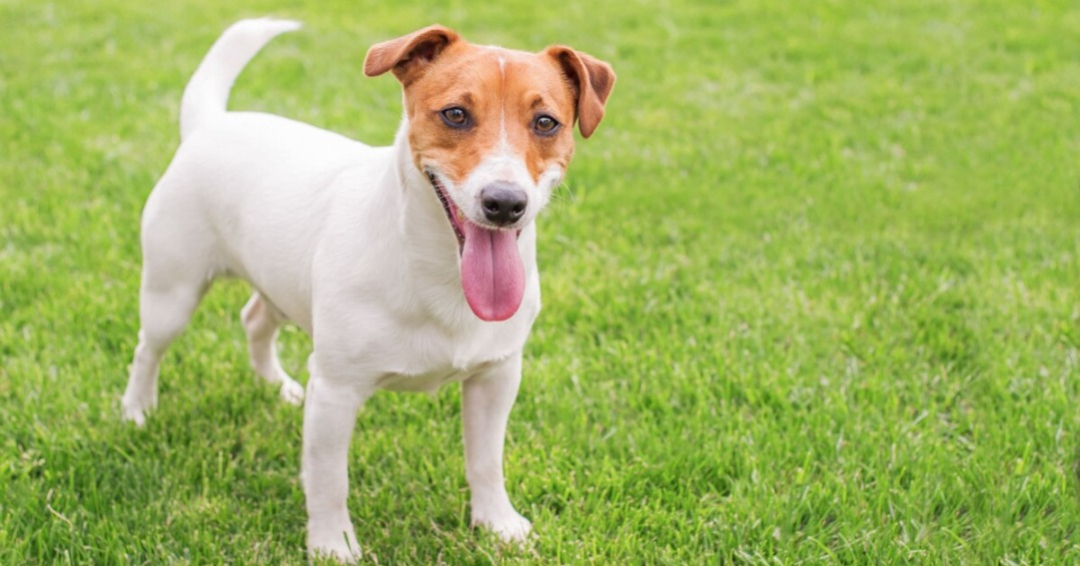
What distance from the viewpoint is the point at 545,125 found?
125 inches

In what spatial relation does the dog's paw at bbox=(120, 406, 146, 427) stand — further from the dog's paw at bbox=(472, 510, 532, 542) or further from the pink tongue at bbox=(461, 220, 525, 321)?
the pink tongue at bbox=(461, 220, 525, 321)

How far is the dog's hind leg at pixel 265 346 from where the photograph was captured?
15.0 feet

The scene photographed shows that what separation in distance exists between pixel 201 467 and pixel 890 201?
432 centimetres

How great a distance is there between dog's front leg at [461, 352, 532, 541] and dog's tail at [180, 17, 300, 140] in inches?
62.2

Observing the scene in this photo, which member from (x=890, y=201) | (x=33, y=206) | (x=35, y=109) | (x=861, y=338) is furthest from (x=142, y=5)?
(x=861, y=338)

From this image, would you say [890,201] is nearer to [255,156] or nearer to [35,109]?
[255,156]

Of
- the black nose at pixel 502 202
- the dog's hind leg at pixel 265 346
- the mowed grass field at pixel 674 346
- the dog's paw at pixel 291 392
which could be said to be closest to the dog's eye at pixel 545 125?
the black nose at pixel 502 202

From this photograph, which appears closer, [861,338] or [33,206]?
[861,338]

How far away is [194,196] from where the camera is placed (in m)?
3.89

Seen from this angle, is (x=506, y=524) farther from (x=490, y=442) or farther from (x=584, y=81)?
(x=584, y=81)

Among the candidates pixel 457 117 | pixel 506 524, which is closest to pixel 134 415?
pixel 506 524

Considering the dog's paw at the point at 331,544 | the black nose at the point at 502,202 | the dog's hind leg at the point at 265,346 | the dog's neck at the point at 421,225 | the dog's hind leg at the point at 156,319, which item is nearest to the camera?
the black nose at the point at 502,202

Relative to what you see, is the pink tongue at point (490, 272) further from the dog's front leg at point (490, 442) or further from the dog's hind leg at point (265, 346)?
the dog's hind leg at point (265, 346)

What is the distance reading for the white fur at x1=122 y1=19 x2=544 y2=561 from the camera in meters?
3.27
